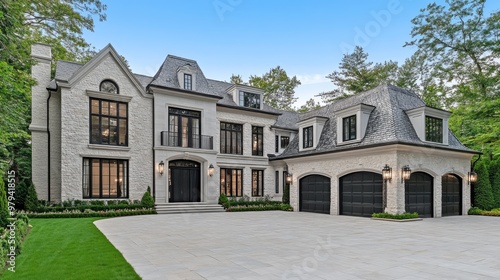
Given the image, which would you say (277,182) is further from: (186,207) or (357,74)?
(357,74)

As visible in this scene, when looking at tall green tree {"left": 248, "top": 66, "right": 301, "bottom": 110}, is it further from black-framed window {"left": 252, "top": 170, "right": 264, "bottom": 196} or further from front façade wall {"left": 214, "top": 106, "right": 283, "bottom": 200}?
black-framed window {"left": 252, "top": 170, "right": 264, "bottom": 196}

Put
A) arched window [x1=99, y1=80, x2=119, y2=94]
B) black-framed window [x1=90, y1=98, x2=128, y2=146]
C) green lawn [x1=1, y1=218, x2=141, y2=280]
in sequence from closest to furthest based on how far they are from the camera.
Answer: green lawn [x1=1, y1=218, x2=141, y2=280]
black-framed window [x1=90, y1=98, x2=128, y2=146]
arched window [x1=99, y1=80, x2=119, y2=94]

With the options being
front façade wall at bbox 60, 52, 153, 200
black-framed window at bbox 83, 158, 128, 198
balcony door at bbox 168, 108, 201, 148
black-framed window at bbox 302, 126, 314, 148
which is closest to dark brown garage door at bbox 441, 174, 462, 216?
black-framed window at bbox 302, 126, 314, 148

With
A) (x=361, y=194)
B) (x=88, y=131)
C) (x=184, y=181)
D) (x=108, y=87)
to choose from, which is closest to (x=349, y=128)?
(x=361, y=194)

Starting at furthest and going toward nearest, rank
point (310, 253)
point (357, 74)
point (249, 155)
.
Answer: point (357, 74) < point (249, 155) < point (310, 253)

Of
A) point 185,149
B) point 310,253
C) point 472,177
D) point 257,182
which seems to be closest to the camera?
point 310,253

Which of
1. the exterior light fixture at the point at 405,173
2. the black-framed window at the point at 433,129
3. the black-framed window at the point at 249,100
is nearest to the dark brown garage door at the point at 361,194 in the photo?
the exterior light fixture at the point at 405,173

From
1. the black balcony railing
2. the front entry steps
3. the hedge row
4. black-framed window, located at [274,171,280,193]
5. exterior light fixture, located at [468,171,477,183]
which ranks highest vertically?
the black balcony railing

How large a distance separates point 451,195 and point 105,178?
19.4m

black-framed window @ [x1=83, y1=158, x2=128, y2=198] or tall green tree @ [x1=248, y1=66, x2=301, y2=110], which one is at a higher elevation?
tall green tree @ [x1=248, y1=66, x2=301, y2=110]

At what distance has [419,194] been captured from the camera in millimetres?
14914

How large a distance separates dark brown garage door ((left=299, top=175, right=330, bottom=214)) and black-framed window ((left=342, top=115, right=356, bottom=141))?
2.79 meters

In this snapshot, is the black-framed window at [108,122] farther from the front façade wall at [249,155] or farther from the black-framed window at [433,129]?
the black-framed window at [433,129]

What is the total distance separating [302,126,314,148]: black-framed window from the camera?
19.2 m
